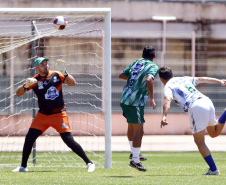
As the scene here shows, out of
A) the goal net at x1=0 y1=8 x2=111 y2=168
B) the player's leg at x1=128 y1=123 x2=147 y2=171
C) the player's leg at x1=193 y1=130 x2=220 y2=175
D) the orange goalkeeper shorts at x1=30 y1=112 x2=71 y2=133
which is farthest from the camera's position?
the goal net at x1=0 y1=8 x2=111 y2=168

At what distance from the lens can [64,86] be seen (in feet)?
62.9

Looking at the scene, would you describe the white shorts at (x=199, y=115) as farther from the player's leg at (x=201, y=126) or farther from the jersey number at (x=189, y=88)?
the jersey number at (x=189, y=88)

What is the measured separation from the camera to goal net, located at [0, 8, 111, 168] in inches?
486

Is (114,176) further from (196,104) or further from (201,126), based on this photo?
(196,104)

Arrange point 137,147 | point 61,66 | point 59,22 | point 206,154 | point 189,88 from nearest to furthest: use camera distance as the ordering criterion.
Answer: point 206,154, point 189,88, point 137,147, point 61,66, point 59,22

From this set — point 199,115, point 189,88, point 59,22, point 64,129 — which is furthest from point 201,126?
point 59,22

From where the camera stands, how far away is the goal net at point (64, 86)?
12344 mm

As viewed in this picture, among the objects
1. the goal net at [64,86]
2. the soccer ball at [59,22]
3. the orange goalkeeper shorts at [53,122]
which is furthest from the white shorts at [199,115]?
the soccer ball at [59,22]

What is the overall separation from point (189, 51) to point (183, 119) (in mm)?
2206

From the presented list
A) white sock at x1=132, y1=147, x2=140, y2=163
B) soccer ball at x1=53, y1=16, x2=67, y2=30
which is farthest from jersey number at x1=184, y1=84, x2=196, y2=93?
soccer ball at x1=53, y1=16, x2=67, y2=30

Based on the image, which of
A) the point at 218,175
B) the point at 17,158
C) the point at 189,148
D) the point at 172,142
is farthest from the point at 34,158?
the point at 172,142

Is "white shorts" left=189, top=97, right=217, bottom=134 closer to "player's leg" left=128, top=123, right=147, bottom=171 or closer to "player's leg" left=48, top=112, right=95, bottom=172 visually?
"player's leg" left=128, top=123, right=147, bottom=171

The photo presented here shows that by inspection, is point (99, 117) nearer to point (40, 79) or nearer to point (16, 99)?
point (16, 99)

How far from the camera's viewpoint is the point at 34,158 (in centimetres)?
1319
